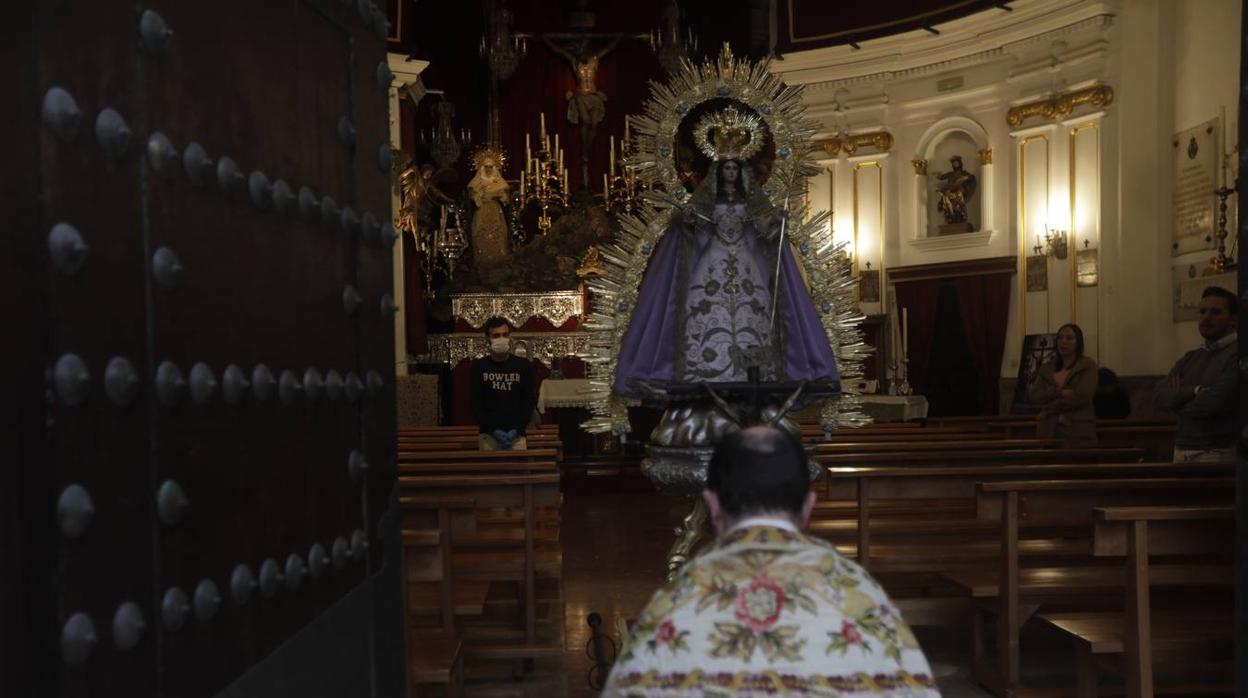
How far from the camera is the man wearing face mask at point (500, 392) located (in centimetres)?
777

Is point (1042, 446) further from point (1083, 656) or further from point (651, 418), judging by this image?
point (651, 418)

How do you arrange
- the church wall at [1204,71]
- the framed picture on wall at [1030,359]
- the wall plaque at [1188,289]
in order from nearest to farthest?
1. the church wall at [1204,71]
2. the wall plaque at [1188,289]
3. the framed picture on wall at [1030,359]

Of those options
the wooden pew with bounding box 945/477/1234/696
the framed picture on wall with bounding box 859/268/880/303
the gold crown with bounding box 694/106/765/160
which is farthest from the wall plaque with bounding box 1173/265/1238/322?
the wooden pew with bounding box 945/477/1234/696

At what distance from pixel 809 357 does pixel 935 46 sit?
10716 millimetres

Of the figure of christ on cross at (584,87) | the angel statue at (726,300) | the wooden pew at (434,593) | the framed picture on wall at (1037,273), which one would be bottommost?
the wooden pew at (434,593)

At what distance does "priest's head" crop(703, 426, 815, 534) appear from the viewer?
178cm

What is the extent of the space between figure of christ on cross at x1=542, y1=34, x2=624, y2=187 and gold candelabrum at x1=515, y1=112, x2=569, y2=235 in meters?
0.65

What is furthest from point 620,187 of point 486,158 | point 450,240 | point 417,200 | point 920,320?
point 920,320

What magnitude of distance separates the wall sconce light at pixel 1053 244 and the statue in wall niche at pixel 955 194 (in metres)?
1.26

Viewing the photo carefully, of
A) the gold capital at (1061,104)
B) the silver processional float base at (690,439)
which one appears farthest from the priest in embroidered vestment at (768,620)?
the gold capital at (1061,104)

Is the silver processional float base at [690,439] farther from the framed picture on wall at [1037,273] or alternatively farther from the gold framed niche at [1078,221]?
the framed picture on wall at [1037,273]

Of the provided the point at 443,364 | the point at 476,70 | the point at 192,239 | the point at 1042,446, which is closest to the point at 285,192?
the point at 192,239

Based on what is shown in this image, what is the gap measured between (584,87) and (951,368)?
7376 mm

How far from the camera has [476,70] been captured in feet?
61.1
